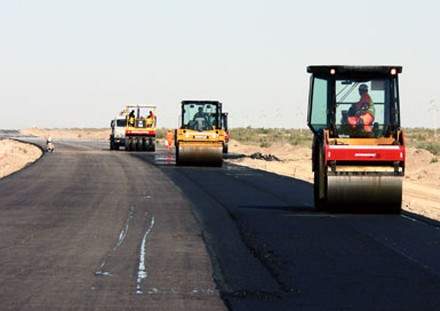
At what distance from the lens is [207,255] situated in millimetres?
14078

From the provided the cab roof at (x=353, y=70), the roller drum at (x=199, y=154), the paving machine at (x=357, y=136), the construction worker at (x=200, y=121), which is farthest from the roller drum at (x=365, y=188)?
the construction worker at (x=200, y=121)

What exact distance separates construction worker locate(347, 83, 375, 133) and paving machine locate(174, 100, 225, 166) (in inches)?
866

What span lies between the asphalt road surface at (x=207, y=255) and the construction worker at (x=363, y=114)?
1.91 meters

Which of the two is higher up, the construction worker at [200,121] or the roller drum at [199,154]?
the construction worker at [200,121]

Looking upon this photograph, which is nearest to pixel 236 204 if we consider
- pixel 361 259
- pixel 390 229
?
pixel 390 229

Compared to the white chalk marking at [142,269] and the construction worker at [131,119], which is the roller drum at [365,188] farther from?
the construction worker at [131,119]

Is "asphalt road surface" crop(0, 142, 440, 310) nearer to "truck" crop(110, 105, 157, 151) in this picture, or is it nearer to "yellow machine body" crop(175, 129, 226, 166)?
"yellow machine body" crop(175, 129, 226, 166)

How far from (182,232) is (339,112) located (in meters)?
5.30

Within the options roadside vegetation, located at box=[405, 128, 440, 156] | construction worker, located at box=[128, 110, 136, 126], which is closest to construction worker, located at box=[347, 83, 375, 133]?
roadside vegetation, located at box=[405, 128, 440, 156]

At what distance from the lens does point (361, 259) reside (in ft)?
45.2

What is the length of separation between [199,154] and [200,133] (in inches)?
37.3

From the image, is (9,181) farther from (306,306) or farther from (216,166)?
(306,306)

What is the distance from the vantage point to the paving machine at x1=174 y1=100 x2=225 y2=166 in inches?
1683

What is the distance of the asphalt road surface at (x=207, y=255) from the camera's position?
10.5 meters
